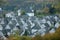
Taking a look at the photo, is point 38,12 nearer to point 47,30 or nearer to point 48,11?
point 48,11

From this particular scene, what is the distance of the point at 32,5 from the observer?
9.51ft

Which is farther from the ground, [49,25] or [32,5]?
[32,5]

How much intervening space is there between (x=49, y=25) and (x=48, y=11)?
0.29 metres

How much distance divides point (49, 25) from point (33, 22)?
316 millimetres

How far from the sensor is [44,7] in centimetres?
291

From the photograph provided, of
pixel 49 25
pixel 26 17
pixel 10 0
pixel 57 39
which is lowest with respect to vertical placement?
pixel 57 39

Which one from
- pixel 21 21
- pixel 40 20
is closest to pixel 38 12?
pixel 40 20

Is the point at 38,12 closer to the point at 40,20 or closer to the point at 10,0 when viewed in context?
the point at 40,20

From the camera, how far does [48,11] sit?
290cm

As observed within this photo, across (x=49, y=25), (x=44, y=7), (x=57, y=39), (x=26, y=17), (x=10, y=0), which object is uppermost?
(x=10, y=0)

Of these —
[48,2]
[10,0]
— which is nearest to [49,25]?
[48,2]

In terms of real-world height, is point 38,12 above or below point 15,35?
above

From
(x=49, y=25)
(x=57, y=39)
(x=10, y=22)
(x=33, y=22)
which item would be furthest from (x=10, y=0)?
(x=57, y=39)

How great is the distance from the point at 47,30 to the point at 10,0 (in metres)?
0.93
